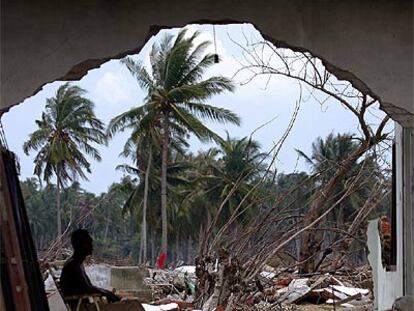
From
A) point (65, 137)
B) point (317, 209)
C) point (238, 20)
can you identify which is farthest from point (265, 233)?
point (65, 137)

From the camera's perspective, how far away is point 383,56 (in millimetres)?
4617

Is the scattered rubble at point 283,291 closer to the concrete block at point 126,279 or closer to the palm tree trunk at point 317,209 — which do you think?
the concrete block at point 126,279

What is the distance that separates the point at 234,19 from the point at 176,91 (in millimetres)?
28897

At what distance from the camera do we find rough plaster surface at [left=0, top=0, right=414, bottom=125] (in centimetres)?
459

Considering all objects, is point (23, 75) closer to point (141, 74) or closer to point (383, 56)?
point (383, 56)

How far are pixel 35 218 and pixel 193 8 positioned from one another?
3991 centimetres

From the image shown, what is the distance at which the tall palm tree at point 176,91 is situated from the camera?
3297cm

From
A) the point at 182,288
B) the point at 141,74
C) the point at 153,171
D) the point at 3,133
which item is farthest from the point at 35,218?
the point at 3,133

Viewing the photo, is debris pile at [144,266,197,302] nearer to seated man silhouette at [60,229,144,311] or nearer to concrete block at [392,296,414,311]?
seated man silhouette at [60,229,144,311]

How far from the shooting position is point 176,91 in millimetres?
33469

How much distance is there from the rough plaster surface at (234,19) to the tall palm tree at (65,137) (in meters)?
30.0

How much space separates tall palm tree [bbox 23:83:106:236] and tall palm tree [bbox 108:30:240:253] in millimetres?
1784

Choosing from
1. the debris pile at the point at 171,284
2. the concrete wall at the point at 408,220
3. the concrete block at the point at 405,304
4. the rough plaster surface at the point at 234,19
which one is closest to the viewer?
the rough plaster surface at the point at 234,19

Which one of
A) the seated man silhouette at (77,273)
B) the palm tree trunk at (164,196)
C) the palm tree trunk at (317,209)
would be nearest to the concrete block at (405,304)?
the seated man silhouette at (77,273)
